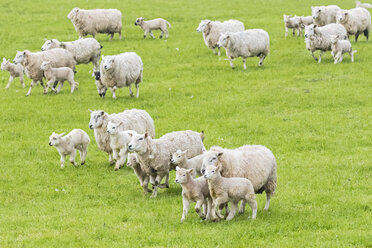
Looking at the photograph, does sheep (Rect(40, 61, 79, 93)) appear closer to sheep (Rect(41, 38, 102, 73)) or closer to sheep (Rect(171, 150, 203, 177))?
sheep (Rect(41, 38, 102, 73))

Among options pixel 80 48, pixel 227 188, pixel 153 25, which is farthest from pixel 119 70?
pixel 153 25

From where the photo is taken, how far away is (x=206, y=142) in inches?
726

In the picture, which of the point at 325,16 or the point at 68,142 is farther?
the point at 325,16

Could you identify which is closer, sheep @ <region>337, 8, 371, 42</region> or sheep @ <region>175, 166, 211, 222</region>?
sheep @ <region>175, 166, 211, 222</region>

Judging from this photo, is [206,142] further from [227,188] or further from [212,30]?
[212,30]

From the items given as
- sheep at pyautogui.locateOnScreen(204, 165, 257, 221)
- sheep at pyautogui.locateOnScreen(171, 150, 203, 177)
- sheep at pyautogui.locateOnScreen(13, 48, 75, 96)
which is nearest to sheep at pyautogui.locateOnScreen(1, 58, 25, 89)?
sheep at pyautogui.locateOnScreen(13, 48, 75, 96)

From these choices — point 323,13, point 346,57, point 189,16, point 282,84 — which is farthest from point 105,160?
point 189,16

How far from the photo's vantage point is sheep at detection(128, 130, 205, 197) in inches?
527

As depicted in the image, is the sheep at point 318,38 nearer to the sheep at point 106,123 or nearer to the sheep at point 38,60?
the sheep at point 38,60

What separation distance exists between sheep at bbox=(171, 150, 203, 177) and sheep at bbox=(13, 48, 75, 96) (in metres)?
12.4

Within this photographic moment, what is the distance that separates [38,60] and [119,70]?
3.69 meters

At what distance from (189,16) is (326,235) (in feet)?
106

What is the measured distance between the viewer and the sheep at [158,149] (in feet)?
44.0

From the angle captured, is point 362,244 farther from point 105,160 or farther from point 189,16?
point 189,16
